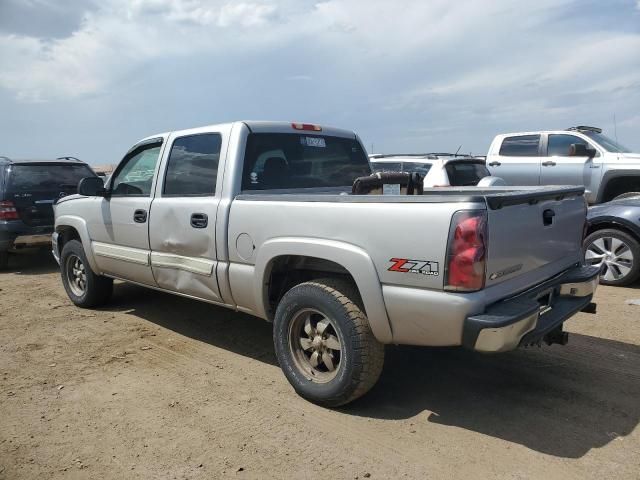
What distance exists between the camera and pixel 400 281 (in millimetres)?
2961

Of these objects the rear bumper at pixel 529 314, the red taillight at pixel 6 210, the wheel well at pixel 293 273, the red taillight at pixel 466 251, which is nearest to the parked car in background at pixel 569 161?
the rear bumper at pixel 529 314

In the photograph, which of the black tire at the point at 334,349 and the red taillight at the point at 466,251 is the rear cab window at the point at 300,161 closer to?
the black tire at the point at 334,349

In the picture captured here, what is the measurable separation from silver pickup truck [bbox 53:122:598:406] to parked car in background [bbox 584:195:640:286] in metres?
2.75

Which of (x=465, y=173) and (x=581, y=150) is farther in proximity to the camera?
(x=581, y=150)

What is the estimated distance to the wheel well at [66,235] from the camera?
20.2ft

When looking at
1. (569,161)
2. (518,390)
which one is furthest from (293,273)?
(569,161)

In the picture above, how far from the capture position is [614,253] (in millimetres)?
6328

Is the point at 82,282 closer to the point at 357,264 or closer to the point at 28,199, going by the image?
the point at 28,199

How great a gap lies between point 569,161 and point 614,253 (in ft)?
14.2

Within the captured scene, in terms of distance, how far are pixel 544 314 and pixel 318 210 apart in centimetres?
156

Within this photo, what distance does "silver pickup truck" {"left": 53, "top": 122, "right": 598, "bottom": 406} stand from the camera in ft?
9.27

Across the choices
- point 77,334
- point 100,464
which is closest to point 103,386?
point 100,464

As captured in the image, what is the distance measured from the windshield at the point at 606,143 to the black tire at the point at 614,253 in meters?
4.36

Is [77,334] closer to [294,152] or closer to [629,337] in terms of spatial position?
[294,152]
